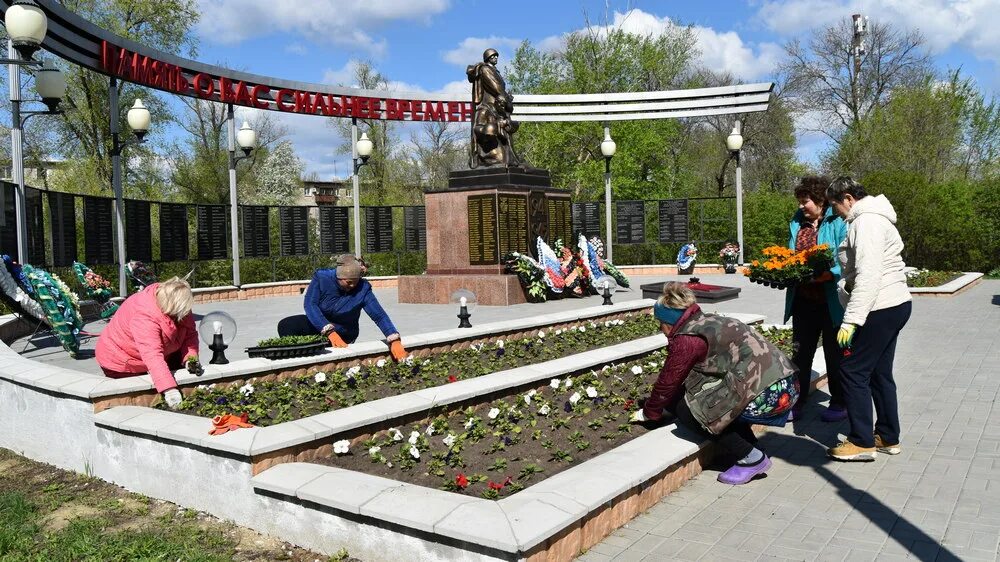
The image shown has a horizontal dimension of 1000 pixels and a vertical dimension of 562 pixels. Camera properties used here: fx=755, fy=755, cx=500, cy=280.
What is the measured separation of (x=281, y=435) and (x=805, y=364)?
4.22 m

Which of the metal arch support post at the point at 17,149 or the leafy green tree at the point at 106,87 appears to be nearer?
the metal arch support post at the point at 17,149

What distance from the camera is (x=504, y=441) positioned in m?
4.95

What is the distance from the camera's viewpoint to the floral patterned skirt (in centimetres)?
461

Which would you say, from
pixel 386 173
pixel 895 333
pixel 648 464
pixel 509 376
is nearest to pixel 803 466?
pixel 895 333

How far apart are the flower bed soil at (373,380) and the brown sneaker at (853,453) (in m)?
3.18

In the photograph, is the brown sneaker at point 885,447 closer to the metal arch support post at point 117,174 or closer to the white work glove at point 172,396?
the white work glove at point 172,396

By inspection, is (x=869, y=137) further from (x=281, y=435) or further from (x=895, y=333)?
(x=281, y=435)

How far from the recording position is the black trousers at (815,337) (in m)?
5.95

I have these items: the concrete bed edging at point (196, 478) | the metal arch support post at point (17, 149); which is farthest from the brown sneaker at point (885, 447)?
the metal arch support post at point (17, 149)

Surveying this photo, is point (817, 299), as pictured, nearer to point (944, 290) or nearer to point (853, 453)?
point (853, 453)

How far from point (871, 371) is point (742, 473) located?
1.12 m

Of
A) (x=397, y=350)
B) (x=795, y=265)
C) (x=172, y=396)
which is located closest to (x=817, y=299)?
(x=795, y=265)

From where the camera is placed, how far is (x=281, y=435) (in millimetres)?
4543

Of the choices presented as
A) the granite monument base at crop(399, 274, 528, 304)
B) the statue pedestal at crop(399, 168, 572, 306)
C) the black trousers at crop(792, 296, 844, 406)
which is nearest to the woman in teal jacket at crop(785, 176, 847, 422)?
the black trousers at crop(792, 296, 844, 406)
